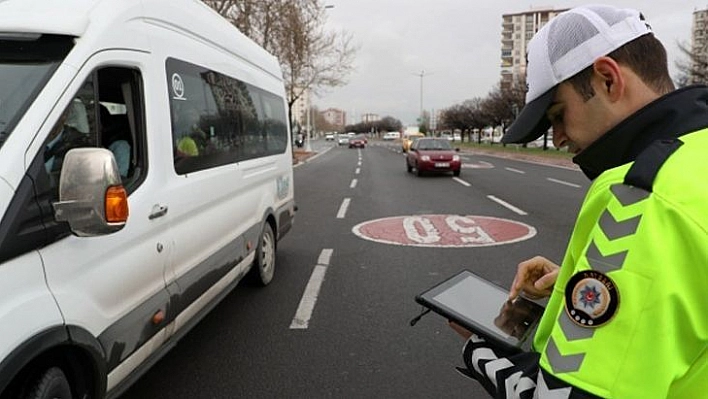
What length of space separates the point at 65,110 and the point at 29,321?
35.3 inches

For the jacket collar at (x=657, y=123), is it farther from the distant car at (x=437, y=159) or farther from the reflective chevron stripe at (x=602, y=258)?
the distant car at (x=437, y=159)

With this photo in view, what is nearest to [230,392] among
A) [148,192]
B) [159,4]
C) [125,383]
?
[125,383]

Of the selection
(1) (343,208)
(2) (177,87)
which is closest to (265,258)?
(2) (177,87)

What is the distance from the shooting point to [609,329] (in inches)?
33.4

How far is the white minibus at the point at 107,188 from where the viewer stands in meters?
2.10

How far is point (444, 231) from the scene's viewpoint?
9.25 m

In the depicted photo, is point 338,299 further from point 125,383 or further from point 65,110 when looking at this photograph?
point 65,110

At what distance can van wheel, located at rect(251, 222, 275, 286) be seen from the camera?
18.8 ft

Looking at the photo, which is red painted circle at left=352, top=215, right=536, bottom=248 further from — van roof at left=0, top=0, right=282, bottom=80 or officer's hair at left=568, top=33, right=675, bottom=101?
officer's hair at left=568, top=33, right=675, bottom=101

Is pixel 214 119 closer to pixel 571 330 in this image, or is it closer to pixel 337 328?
pixel 337 328

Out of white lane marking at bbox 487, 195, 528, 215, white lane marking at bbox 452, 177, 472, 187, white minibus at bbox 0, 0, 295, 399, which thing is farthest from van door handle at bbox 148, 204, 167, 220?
white lane marking at bbox 452, 177, 472, 187

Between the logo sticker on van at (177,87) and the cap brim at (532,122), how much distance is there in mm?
2735

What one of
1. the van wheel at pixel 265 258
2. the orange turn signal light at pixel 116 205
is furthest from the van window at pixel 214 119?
the orange turn signal light at pixel 116 205

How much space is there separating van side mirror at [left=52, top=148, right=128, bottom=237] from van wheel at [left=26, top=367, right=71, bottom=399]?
0.58m
